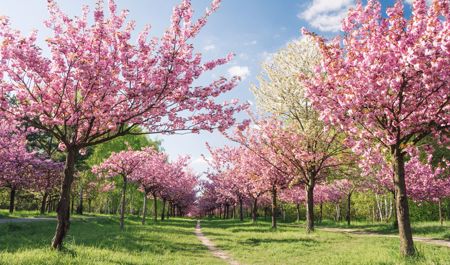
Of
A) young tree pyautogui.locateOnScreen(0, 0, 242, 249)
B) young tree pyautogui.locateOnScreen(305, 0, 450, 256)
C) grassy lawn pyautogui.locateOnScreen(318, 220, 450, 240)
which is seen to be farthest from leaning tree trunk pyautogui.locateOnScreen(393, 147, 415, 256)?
grassy lawn pyautogui.locateOnScreen(318, 220, 450, 240)

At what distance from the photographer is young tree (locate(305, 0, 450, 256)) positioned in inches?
344

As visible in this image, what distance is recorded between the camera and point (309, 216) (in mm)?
23297

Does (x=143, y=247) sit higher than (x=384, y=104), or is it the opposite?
(x=384, y=104)

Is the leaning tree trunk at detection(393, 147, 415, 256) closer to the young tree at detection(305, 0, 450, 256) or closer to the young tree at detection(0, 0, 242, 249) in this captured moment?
the young tree at detection(305, 0, 450, 256)

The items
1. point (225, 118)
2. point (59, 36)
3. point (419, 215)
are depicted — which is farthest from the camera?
point (419, 215)

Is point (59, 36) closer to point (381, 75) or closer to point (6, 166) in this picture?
point (381, 75)

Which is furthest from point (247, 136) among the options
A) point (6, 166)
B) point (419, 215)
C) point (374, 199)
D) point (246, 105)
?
point (374, 199)

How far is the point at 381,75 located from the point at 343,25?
101 inches

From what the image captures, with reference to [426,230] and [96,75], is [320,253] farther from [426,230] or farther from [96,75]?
[426,230]

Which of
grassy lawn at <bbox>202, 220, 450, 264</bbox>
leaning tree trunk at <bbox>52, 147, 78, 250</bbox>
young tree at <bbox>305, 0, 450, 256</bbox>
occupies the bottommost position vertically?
grassy lawn at <bbox>202, 220, 450, 264</bbox>

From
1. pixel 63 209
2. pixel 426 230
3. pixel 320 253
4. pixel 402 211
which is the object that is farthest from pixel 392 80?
pixel 426 230

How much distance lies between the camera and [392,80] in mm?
9375

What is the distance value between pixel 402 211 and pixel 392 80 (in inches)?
175

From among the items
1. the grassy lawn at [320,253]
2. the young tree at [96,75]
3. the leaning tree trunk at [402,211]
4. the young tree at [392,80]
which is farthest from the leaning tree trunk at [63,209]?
the leaning tree trunk at [402,211]
